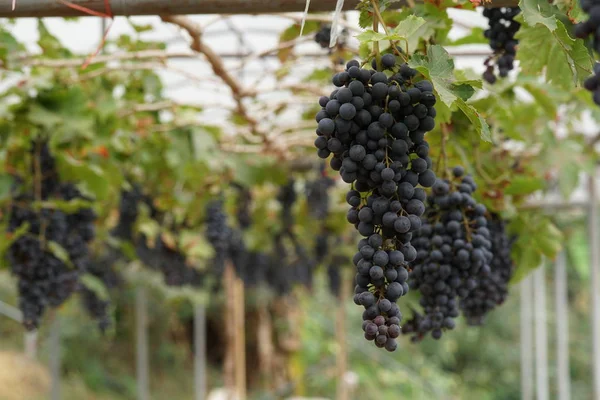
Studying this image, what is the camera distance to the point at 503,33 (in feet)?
4.81

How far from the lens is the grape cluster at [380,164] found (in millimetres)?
1033

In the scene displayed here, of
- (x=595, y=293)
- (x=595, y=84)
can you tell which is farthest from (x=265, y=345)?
(x=595, y=84)

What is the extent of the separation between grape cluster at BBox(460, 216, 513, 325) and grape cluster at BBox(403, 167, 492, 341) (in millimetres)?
242

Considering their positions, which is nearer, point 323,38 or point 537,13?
point 537,13

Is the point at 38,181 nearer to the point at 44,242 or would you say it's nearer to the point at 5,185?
the point at 5,185

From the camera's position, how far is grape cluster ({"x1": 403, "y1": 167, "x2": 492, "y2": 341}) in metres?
1.47

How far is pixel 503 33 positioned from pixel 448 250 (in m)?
0.52

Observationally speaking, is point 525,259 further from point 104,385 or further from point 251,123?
point 104,385

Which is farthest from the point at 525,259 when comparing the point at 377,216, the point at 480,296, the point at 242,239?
the point at 242,239

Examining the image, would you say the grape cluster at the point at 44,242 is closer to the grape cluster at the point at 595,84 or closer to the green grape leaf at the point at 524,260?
the green grape leaf at the point at 524,260

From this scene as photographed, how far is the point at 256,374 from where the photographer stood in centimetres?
870

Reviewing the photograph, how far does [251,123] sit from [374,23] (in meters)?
2.08

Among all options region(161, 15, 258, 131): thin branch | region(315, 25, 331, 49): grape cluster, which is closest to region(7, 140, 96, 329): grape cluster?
region(161, 15, 258, 131): thin branch

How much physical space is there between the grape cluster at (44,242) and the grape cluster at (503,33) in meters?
1.71
